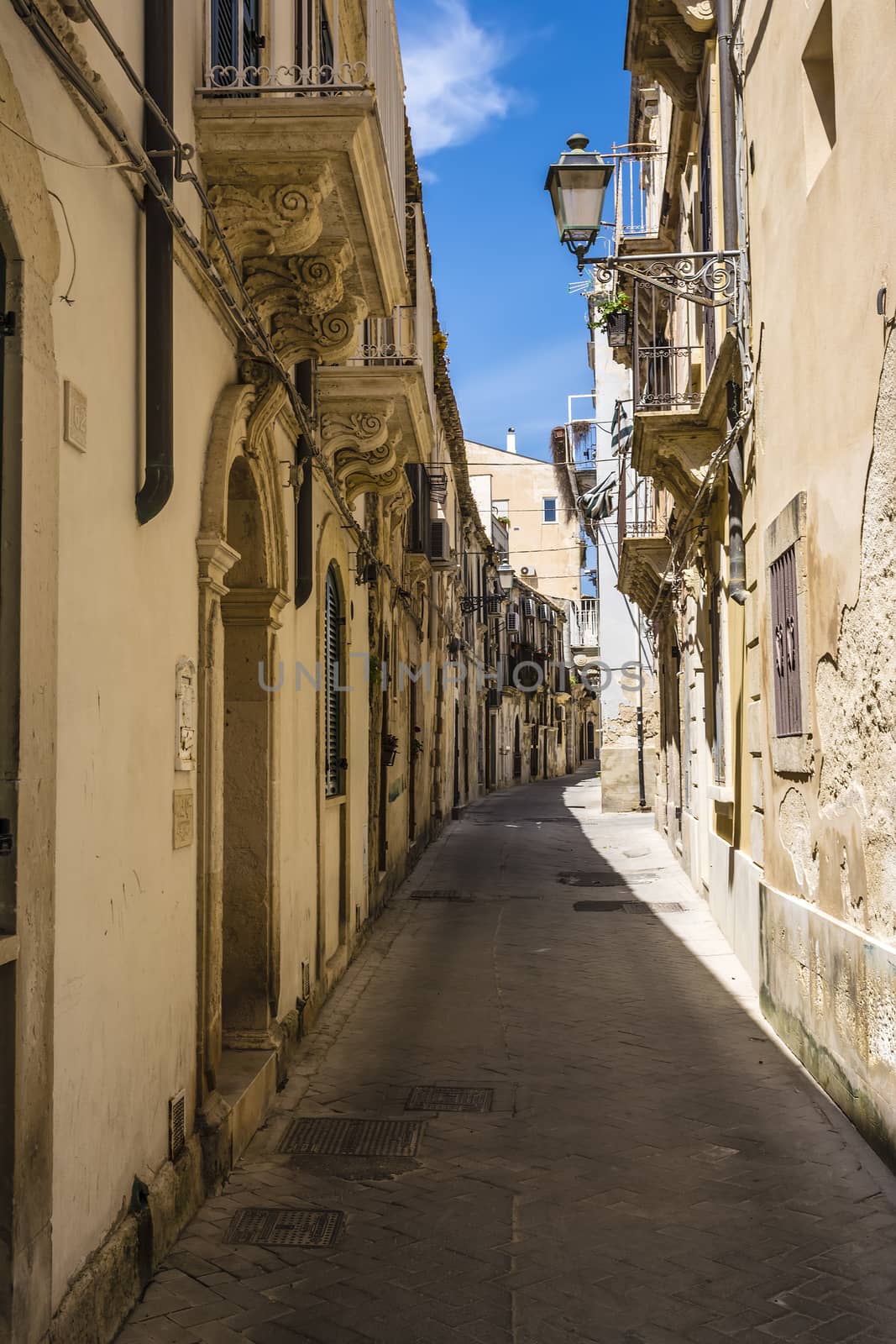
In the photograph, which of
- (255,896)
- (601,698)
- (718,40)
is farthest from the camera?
(601,698)

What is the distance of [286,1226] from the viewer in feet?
16.5

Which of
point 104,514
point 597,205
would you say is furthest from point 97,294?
point 597,205

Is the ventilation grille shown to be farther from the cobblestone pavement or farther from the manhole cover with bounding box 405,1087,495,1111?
the manhole cover with bounding box 405,1087,495,1111

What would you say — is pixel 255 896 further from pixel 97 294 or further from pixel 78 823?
pixel 97 294

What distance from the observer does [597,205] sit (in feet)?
28.1

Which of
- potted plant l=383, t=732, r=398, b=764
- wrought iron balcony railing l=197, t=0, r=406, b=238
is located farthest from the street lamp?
potted plant l=383, t=732, r=398, b=764

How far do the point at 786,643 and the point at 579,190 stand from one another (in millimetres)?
3387

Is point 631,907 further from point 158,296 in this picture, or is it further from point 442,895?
point 158,296

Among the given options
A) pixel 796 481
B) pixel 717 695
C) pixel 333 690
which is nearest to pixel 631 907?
pixel 717 695

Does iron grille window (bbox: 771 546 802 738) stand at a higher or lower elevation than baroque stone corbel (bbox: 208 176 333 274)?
lower

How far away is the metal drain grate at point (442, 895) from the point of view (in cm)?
1477

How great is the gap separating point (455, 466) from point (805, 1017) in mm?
22259

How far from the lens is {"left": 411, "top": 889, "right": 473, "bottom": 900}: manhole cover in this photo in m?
14.8

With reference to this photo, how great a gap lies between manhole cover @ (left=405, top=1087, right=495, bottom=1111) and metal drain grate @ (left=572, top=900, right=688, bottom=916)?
261 inches
